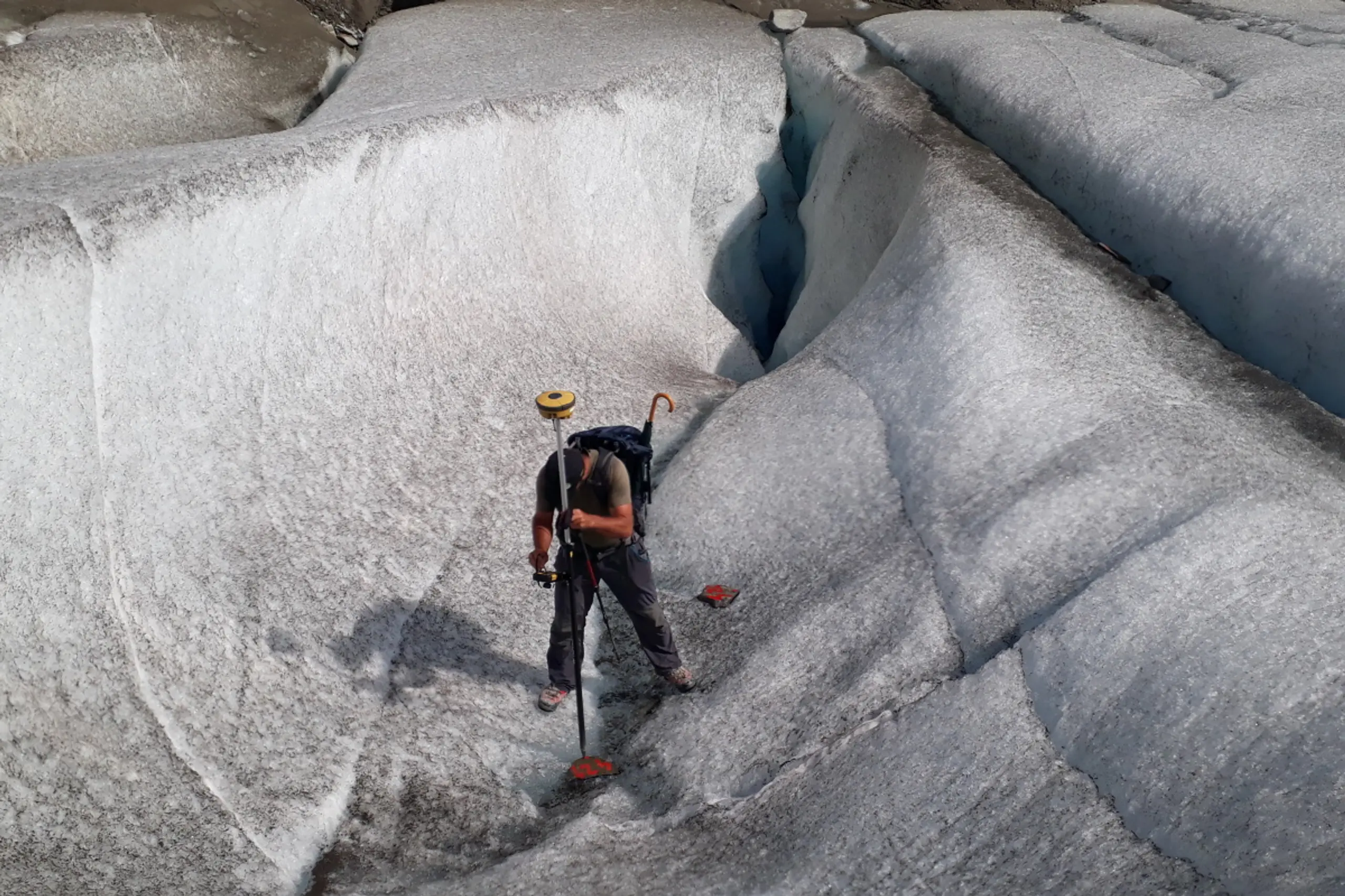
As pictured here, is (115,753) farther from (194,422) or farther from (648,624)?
(648,624)

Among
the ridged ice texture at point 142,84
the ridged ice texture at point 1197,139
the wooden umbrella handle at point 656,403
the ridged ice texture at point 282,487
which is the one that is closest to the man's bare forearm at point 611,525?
the wooden umbrella handle at point 656,403

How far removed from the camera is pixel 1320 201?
754cm

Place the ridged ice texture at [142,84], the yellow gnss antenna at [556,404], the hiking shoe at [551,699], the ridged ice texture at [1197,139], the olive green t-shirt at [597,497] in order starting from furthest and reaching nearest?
1. the ridged ice texture at [142,84]
2. the ridged ice texture at [1197,139]
3. the hiking shoe at [551,699]
4. the olive green t-shirt at [597,497]
5. the yellow gnss antenna at [556,404]

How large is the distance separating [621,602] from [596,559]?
1.11ft

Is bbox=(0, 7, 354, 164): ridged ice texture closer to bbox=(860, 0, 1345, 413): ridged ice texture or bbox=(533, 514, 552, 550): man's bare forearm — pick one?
bbox=(533, 514, 552, 550): man's bare forearm

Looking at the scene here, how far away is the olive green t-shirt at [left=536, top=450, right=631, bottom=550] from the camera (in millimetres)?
5566

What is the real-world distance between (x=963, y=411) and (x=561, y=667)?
310cm

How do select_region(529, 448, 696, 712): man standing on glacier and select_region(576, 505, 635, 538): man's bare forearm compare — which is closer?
select_region(576, 505, 635, 538): man's bare forearm

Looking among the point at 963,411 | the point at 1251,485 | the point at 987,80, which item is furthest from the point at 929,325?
the point at 987,80

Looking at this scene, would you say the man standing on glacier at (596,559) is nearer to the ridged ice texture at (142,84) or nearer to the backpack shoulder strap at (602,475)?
the backpack shoulder strap at (602,475)

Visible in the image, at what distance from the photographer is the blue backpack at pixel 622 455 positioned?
5605 millimetres

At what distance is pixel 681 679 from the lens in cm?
606

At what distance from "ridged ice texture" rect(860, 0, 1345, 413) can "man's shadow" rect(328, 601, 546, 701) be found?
571cm

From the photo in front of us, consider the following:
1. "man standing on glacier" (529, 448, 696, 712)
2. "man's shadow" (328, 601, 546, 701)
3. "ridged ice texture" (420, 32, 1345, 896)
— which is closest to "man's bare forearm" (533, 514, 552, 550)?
"man standing on glacier" (529, 448, 696, 712)
